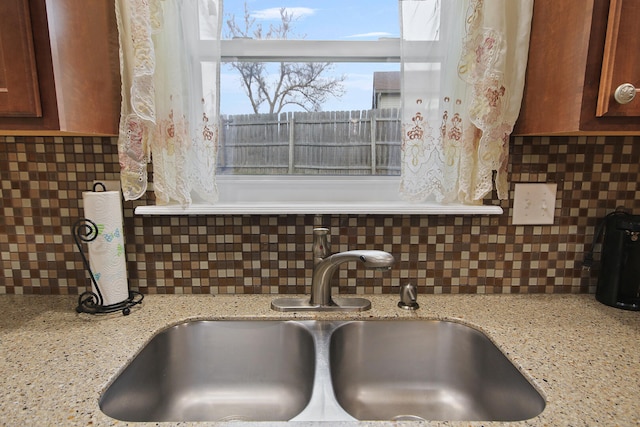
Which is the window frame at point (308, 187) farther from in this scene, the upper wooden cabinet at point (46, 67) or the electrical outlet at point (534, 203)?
the upper wooden cabinet at point (46, 67)

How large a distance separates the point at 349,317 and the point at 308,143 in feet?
1.84

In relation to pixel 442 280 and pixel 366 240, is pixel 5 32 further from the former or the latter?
pixel 442 280

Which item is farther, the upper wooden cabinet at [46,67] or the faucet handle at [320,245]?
the faucet handle at [320,245]

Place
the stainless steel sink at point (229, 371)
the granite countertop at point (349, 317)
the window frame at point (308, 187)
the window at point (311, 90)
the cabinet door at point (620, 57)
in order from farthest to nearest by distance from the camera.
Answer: the window at point (311, 90), the window frame at point (308, 187), the stainless steel sink at point (229, 371), the cabinet door at point (620, 57), the granite countertop at point (349, 317)

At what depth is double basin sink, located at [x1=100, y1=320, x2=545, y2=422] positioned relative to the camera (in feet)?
3.04

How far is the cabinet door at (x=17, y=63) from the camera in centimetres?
74

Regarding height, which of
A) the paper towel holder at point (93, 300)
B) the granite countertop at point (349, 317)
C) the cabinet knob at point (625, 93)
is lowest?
the granite countertop at point (349, 317)

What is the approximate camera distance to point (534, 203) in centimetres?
109

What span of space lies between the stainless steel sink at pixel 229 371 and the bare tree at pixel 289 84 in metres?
0.68

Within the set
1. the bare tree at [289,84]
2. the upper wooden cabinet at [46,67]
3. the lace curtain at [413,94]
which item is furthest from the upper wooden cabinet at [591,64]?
the upper wooden cabinet at [46,67]

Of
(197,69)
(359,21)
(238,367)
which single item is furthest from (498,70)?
(238,367)

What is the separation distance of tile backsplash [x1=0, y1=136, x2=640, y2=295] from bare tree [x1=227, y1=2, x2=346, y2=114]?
0.38 meters

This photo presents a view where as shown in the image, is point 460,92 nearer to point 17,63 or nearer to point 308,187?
point 308,187

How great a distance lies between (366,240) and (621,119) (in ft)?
Result: 2.14
